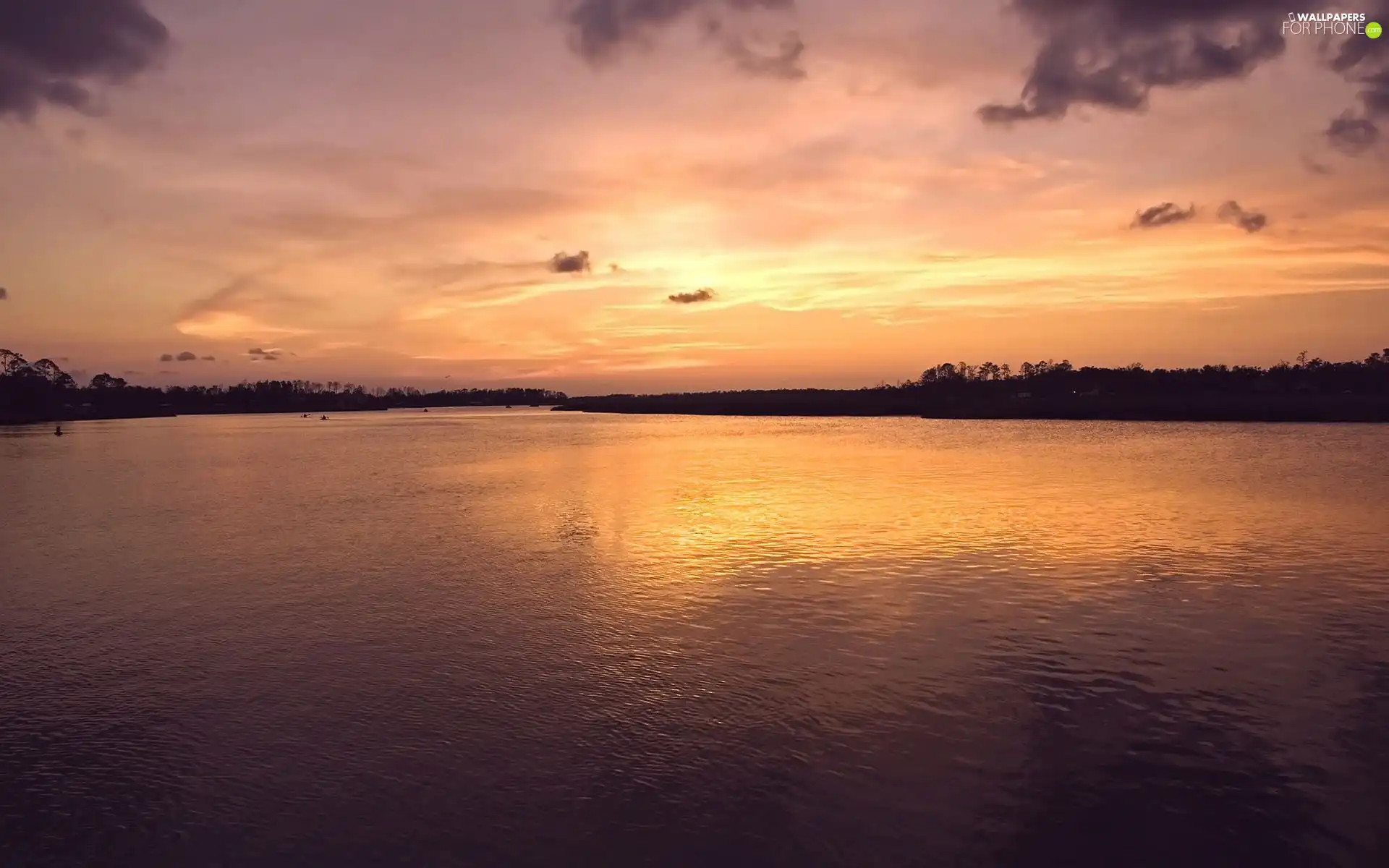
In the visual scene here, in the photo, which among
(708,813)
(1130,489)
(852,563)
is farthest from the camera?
(1130,489)

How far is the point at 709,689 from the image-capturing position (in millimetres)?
12047

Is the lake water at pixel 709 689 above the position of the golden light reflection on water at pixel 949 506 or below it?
below

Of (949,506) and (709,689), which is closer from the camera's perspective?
(709,689)

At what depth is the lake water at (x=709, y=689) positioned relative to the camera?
27.4 feet

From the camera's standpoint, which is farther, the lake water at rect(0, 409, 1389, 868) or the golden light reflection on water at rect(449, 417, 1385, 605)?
the golden light reflection on water at rect(449, 417, 1385, 605)

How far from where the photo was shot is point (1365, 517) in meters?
25.7

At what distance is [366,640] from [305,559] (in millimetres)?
9083

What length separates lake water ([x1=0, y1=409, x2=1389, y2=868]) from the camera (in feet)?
27.4

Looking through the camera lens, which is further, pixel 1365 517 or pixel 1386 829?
pixel 1365 517

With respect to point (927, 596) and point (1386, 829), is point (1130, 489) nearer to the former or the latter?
point (927, 596)

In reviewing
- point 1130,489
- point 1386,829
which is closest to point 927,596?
point 1386,829

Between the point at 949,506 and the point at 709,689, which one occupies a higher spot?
the point at 949,506

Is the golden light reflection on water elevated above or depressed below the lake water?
above

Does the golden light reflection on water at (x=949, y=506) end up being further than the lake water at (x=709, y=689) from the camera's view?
Yes
